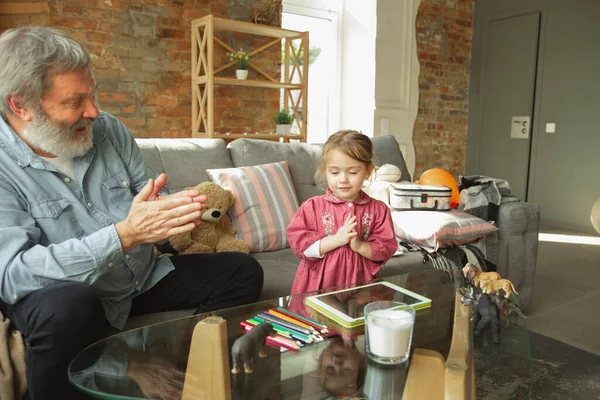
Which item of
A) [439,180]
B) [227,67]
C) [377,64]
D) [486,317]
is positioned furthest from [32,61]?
[377,64]

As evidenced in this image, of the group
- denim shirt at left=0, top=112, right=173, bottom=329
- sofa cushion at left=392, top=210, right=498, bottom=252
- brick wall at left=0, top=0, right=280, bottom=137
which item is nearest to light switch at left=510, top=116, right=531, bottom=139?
brick wall at left=0, top=0, right=280, bottom=137

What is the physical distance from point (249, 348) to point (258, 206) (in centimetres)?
122

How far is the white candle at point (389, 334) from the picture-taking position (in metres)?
1.06

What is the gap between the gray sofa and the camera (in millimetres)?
2203

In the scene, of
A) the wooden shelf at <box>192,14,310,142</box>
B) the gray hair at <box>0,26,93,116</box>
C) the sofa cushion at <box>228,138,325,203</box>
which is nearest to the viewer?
the gray hair at <box>0,26,93,116</box>

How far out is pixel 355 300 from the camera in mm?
1402

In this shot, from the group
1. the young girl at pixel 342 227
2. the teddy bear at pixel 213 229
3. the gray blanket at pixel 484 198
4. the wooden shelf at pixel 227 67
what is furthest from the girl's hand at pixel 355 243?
the wooden shelf at pixel 227 67

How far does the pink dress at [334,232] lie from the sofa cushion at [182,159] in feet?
2.40

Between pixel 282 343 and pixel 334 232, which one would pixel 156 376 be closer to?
pixel 282 343

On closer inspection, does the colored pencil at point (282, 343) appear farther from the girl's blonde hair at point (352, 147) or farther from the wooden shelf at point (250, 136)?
the wooden shelf at point (250, 136)

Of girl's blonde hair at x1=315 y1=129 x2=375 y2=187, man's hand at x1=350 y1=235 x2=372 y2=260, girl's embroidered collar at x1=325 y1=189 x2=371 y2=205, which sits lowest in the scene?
man's hand at x1=350 y1=235 x2=372 y2=260

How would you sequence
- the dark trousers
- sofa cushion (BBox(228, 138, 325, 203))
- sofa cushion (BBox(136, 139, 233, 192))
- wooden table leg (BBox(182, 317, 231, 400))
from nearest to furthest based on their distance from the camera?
1. wooden table leg (BBox(182, 317, 231, 400))
2. the dark trousers
3. sofa cushion (BBox(136, 139, 233, 192))
4. sofa cushion (BBox(228, 138, 325, 203))

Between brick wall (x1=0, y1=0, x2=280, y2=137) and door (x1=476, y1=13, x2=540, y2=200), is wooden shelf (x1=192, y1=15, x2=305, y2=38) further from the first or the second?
door (x1=476, y1=13, x2=540, y2=200)

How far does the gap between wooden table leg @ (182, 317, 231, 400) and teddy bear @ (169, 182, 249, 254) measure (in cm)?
103
